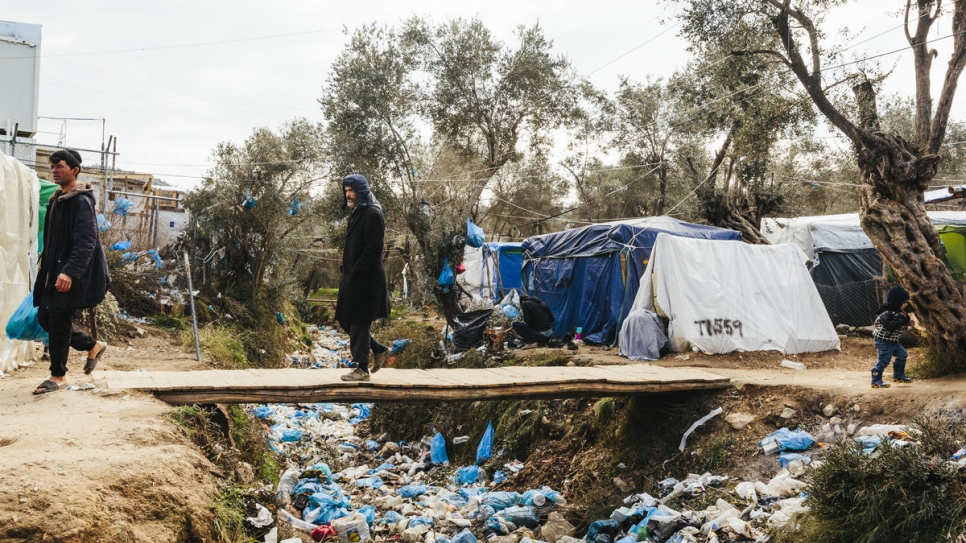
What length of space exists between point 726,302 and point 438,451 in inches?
194

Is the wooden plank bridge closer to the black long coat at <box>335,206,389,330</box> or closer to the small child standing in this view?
the black long coat at <box>335,206,389,330</box>

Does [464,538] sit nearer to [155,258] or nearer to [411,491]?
[411,491]

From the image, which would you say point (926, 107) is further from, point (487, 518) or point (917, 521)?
point (487, 518)

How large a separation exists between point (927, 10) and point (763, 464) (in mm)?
6348

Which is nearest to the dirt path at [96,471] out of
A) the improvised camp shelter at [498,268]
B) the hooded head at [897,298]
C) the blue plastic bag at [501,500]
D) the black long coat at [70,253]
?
the black long coat at [70,253]

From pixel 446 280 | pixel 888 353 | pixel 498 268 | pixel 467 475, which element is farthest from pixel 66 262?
pixel 498 268

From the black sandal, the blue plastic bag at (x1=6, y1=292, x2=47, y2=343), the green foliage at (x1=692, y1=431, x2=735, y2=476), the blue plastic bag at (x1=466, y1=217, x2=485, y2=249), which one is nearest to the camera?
the black sandal

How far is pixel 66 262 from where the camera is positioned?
463 centimetres

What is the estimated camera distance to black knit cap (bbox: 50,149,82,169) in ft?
15.4

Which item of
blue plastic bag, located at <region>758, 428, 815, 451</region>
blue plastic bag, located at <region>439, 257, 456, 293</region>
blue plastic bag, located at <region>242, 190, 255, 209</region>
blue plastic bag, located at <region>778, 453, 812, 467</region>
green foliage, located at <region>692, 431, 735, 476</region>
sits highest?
blue plastic bag, located at <region>242, 190, 255, 209</region>

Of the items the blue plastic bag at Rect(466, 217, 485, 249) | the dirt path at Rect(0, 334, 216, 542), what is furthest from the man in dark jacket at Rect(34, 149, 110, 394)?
the blue plastic bag at Rect(466, 217, 485, 249)

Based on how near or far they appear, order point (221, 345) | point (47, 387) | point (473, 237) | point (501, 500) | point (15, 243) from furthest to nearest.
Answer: point (473, 237), point (221, 345), point (15, 243), point (501, 500), point (47, 387)

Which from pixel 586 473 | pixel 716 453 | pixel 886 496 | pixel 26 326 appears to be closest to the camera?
pixel 886 496

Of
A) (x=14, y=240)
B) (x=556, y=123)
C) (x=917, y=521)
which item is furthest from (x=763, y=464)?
(x=556, y=123)
